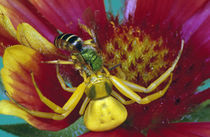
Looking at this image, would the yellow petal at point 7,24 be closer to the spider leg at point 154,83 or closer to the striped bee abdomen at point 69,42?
the striped bee abdomen at point 69,42

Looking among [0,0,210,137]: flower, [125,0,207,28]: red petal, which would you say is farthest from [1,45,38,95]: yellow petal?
[125,0,207,28]: red petal

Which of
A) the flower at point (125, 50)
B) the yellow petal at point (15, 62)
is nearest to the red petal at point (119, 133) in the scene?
the flower at point (125, 50)

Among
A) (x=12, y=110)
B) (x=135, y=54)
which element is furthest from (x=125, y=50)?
(x=12, y=110)

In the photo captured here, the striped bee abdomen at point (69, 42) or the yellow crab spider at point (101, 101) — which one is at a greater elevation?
the striped bee abdomen at point (69, 42)

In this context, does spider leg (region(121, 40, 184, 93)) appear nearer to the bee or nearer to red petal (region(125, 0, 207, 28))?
the bee

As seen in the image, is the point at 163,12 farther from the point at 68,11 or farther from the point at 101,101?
the point at 101,101

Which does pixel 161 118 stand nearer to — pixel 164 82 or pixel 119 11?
pixel 164 82
